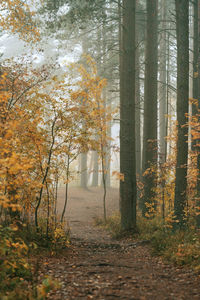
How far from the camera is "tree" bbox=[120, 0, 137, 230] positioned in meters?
8.63

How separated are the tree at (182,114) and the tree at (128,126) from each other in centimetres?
150

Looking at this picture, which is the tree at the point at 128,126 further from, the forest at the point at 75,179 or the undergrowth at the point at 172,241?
the undergrowth at the point at 172,241

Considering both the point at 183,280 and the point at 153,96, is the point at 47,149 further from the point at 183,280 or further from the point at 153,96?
the point at 153,96

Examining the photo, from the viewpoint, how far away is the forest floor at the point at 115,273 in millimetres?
4383

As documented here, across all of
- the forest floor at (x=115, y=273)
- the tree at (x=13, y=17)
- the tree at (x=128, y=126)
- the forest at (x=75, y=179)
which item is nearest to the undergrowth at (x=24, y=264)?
the forest at (x=75, y=179)

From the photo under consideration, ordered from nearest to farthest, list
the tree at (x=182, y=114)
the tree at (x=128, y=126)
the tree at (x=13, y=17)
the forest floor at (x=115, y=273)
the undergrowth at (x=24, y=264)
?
the undergrowth at (x=24, y=264) → the forest floor at (x=115, y=273) → the tree at (x=182, y=114) → the tree at (x=13, y=17) → the tree at (x=128, y=126)

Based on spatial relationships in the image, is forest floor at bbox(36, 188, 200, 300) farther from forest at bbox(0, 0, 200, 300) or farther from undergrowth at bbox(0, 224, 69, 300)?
undergrowth at bbox(0, 224, 69, 300)

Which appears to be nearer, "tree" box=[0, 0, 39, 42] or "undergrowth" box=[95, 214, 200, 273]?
"undergrowth" box=[95, 214, 200, 273]

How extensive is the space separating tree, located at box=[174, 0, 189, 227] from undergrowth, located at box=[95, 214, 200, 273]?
0.51 metres

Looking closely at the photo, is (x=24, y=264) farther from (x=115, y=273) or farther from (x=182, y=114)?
(x=182, y=114)

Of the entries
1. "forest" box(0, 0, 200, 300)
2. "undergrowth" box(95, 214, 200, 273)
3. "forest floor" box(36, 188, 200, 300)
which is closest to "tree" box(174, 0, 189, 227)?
"forest" box(0, 0, 200, 300)

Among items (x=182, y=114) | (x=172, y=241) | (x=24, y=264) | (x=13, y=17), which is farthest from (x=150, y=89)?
(x=24, y=264)

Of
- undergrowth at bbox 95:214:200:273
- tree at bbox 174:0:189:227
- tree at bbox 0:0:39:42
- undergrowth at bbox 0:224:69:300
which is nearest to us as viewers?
undergrowth at bbox 0:224:69:300

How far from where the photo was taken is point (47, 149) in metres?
6.73
